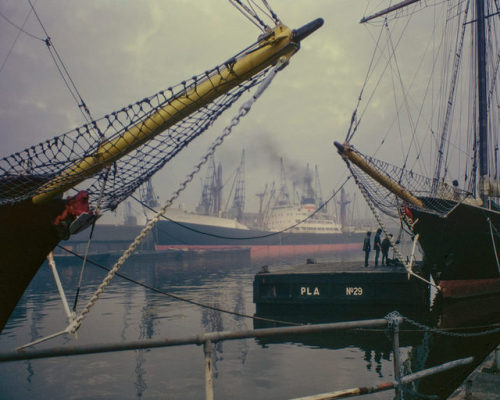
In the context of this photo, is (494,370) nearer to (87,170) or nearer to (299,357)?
(299,357)

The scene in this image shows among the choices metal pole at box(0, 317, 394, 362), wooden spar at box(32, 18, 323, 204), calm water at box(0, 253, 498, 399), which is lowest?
calm water at box(0, 253, 498, 399)

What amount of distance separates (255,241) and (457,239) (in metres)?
64.8

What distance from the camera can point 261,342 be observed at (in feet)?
38.5

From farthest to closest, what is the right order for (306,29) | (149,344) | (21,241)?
(21,241) < (306,29) < (149,344)

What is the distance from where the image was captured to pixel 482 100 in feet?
68.9

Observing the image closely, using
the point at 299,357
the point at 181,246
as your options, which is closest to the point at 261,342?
the point at 299,357

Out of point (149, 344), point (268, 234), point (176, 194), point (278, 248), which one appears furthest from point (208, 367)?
point (278, 248)

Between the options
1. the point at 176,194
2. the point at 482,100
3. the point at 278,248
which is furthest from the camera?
the point at 278,248

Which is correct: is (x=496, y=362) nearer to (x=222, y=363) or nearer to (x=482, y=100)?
(x=222, y=363)

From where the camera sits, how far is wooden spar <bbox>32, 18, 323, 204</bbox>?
5910mm

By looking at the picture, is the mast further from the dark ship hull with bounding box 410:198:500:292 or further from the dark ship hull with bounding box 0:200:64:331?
the dark ship hull with bounding box 0:200:64:331

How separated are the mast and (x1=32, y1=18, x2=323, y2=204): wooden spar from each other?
1788cm

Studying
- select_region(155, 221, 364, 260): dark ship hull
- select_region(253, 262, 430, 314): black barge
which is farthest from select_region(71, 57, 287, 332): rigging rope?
select_region(155, 221, 364, 260): dark ship hull

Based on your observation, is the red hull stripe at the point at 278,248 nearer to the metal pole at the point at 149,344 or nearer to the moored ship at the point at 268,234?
the moored ship at the point at 268,234
